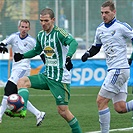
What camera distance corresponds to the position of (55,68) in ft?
33.7

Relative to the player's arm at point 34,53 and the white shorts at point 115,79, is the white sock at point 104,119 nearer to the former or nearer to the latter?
the white shorts at point 115,79

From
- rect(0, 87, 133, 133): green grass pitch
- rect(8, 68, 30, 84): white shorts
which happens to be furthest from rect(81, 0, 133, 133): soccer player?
rect(8, 68, 30, 84): white shorts

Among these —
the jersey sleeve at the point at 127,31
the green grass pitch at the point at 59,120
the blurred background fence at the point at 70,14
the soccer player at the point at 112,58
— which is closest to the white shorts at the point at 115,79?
the soccer player at the point at 112,58

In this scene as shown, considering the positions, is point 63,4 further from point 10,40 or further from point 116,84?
point 116,84

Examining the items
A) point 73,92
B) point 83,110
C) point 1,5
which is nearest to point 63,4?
point 1,5

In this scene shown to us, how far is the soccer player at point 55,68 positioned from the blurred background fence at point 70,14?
1621cm

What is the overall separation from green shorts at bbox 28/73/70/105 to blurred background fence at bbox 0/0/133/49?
16.3 meters

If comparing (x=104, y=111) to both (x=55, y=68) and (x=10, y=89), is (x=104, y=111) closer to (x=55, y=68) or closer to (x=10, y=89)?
(x=55, y=68)

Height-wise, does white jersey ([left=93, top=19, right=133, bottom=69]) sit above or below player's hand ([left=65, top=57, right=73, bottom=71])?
above

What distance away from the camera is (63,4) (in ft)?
89.4

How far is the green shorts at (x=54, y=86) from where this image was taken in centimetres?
1012

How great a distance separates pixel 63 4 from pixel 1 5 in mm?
2735

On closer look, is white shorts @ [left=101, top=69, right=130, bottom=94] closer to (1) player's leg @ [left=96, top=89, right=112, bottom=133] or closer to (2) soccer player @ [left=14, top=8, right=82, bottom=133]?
(1) player's leg @ [left=96, top=89, right=112, bottom=133]

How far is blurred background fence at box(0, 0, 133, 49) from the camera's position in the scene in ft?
87.4
